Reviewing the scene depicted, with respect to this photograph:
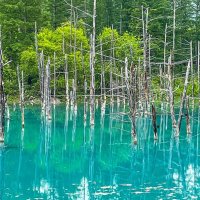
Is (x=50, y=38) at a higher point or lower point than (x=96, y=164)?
A: higher

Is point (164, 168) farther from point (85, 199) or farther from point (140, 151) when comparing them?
point (85, 199)

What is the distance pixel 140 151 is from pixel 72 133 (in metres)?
6.84

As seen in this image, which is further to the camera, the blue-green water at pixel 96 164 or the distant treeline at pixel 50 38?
the distant treeline at pixel 50 38

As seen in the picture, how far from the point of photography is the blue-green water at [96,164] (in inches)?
497

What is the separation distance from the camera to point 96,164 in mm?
16781

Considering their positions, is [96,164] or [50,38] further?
[50,38]

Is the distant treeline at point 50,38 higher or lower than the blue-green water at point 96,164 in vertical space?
higher

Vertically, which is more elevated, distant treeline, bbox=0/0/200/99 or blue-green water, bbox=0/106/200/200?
distant treeline, bbox=0/0/200/99

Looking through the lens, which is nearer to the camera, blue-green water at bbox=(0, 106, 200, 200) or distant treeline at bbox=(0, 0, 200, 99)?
blue-green water at bbox=(0, 106, 200, 200)

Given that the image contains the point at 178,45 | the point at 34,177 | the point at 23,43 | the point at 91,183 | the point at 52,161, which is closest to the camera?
the point at 91,183

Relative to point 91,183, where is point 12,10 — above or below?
above

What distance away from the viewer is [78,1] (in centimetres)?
6147

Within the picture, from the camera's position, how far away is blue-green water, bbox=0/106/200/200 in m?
12.6

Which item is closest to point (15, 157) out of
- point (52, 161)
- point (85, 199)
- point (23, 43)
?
point (52, 161)
